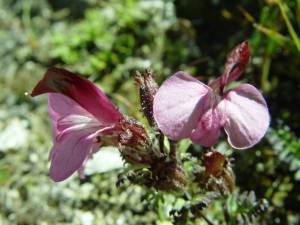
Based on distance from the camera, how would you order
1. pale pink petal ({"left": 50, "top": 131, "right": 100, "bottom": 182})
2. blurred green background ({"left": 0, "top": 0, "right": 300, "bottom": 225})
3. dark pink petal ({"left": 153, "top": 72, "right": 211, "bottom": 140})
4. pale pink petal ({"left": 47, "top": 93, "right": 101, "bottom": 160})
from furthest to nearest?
blurred green background ({"left": 0, "top": 0, "right": 300, "bottom": 225}), pale pink petal ({"left": 47, "top": 93, "right": 101, "bottom": 160}), pale pink petal ({"left": 50, "top": 131, "right": 100, "bottom": 182}), dark pink petal ({"left": 153, "top": 72, "right": 211, "bottom": 140})

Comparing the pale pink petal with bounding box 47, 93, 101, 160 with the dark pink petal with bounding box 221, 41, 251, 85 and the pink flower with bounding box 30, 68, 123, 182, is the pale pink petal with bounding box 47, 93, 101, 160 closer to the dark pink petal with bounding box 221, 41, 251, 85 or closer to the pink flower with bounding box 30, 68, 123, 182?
the pink flower with bounding box 30, 68, 123, 182

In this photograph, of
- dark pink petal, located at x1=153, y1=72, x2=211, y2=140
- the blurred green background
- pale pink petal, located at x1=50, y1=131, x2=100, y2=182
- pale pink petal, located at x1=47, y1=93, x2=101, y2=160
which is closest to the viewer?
dark pink petal, located at x1=153, y1=72, x2=211, y2=140

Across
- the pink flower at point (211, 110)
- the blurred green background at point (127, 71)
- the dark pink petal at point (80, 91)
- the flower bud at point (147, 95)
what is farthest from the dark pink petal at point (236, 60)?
the blurred green background at point (127, 71)

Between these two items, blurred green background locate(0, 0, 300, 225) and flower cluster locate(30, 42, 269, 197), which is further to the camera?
blurred green background locate(0, 0, 300, 225)

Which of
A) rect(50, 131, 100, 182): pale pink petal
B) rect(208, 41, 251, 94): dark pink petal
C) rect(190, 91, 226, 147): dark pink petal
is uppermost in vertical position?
rect(208, 41, 251, 94): dark pink petal

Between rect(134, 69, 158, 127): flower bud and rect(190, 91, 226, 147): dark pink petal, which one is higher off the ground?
rect(190, 91, 226, 147): dark pink petal

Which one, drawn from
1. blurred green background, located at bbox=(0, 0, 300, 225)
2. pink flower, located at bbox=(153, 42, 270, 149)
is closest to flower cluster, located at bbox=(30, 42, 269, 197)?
pink flower, located at bbox=(153, 42, 270, 149)

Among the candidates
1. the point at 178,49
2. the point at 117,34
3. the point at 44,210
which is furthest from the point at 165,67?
the point at 44,210

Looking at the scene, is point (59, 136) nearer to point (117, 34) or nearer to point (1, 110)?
point (1, 110)

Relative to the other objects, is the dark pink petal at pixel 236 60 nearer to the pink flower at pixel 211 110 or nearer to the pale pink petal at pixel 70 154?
the pink flower at pixel 211 110
